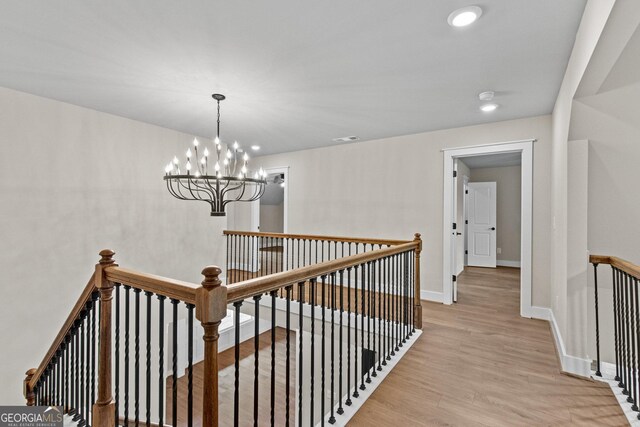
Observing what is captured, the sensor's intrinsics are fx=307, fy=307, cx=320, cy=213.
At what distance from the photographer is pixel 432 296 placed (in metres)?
4.37

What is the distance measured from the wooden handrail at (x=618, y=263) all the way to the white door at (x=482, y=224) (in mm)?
5116

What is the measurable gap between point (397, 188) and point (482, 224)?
3.74 metres

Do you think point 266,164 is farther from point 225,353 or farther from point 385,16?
point 385,16

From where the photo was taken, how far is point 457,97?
319 cm

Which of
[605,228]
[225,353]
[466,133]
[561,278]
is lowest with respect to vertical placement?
[225,353]

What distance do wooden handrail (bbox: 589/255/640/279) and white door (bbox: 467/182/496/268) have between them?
512 cm

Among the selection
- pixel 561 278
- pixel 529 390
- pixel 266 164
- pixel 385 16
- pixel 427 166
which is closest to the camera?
pixel 385 16

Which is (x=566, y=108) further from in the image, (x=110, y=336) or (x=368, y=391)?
(x=110, y=336)

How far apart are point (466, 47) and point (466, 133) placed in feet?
6.92

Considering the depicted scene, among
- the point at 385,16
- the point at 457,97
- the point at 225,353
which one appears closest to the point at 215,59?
the point at 385,16

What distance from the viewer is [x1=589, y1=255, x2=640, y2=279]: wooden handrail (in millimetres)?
1811

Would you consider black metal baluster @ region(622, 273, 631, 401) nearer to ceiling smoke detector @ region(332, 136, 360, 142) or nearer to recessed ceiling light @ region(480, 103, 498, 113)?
recessed ceiling light @ region(480, 103, 498, 113)

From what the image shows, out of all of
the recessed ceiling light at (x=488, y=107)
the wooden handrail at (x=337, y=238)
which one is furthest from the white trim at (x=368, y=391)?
the recessed ceiling light at (x=488, y=107)

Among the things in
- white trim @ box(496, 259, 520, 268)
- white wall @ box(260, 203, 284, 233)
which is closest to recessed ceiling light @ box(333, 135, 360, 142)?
white trim @ box(496, 259, 520, 268)
